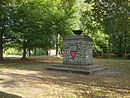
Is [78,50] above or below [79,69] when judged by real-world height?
above

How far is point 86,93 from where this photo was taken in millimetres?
7270

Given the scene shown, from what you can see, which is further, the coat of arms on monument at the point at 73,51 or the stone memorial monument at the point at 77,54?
the coat of arms on monument at the point at 73,51

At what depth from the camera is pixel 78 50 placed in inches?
580

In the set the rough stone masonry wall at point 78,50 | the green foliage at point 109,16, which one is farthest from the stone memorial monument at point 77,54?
the green foliage at point 109,16

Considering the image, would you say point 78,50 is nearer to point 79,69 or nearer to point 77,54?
point 77,54

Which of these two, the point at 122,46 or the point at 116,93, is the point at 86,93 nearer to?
the point at 116,93

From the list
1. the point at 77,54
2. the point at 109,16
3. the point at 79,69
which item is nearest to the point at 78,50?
the point at 77,54

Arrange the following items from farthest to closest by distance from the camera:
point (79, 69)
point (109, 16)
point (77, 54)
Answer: point (109, 16)
point (77, 54)
point (79, 69)

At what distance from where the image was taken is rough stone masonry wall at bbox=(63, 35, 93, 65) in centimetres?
1447


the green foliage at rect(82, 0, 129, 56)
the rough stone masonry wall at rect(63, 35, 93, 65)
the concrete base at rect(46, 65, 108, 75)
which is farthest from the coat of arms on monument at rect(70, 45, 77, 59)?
the green foliage at rect(82, 0, 129, 56)

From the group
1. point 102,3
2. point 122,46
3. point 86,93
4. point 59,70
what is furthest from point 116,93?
point 122,46

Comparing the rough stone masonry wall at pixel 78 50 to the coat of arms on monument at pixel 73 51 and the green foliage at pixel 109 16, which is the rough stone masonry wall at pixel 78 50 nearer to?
the coat of arms on monument at pixel 73 51

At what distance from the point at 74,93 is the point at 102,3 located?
1000 cm

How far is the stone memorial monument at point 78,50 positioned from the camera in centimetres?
1448
